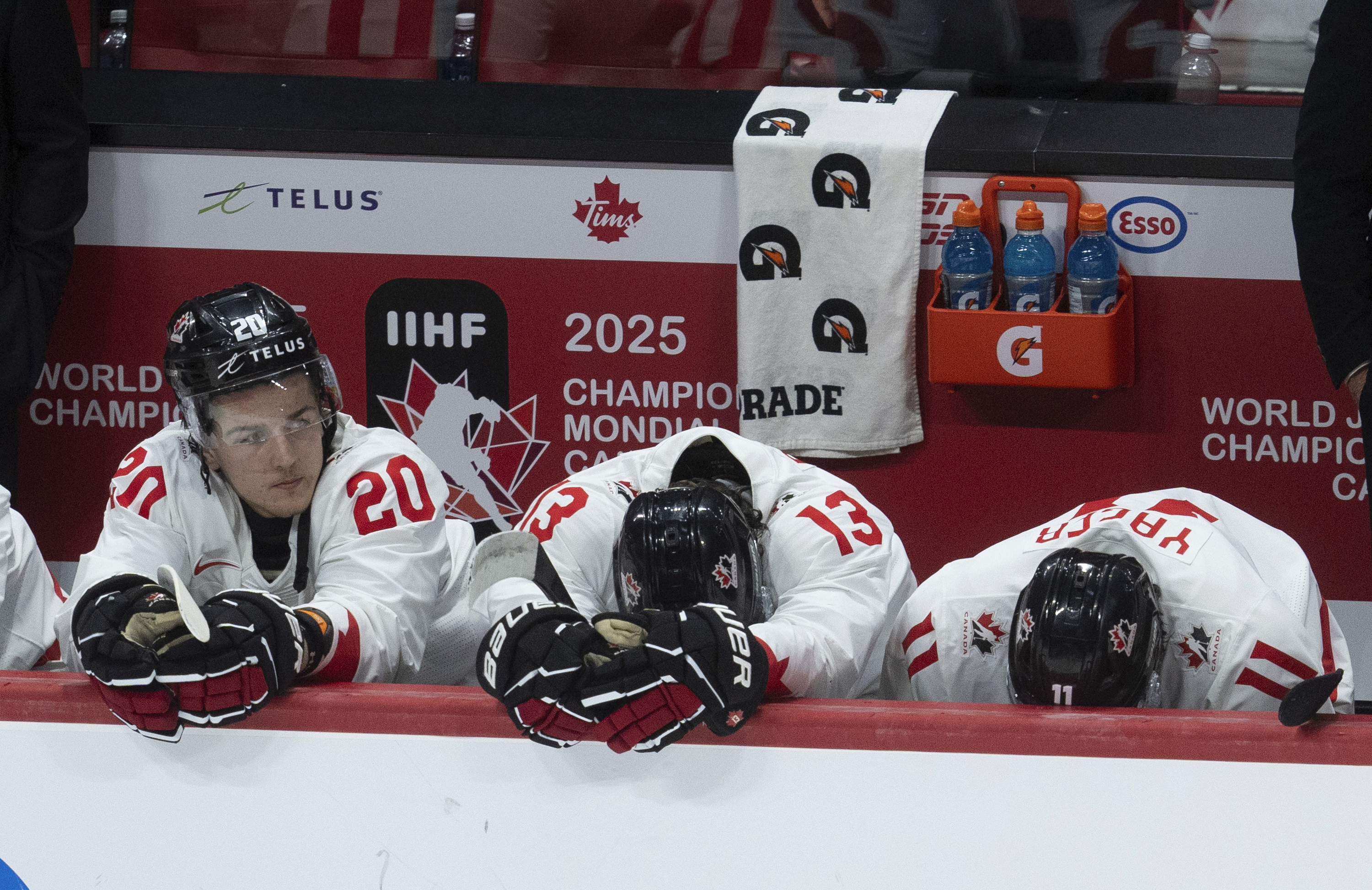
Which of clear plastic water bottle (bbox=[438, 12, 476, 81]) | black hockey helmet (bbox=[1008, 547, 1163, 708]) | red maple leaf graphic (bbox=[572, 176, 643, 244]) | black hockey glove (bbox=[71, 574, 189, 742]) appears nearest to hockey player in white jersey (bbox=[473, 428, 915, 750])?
black hockey helmet (bbox=[1008, 547, 1163, 708])

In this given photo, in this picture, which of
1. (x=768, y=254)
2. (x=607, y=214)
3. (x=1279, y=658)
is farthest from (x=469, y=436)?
(x=1279, y=658)

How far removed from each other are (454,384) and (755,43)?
1.24 meters

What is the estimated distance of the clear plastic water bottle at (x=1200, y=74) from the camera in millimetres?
4051

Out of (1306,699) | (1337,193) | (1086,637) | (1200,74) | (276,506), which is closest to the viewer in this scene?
(1306,699)

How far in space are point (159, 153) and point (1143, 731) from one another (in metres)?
2.93

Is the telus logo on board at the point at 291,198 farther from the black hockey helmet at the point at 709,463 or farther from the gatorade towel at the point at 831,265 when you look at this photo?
the black hockey helmet at the point at 709,463

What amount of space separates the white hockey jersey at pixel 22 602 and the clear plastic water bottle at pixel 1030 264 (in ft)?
7.08

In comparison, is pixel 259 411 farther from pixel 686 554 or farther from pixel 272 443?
pixel 686 554

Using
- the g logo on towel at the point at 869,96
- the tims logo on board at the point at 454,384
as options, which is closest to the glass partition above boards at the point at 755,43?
the g logo on towel at the point at 869,96

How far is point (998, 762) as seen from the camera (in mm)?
2055

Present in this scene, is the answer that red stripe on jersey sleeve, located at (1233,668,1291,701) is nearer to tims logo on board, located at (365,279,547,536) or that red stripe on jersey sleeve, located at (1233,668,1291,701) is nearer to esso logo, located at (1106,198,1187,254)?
esso logo, located at (1106,198,1187,254)

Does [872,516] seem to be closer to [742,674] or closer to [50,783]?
[742,674]

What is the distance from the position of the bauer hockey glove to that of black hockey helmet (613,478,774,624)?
0.43 m

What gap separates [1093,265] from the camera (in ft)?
11.9
